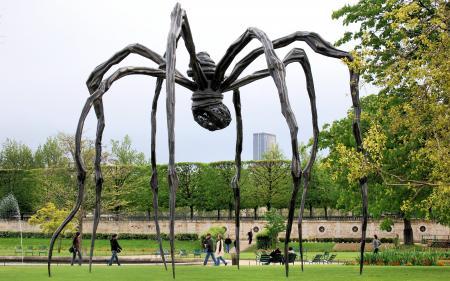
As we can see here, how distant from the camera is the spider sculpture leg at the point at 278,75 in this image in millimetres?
6473

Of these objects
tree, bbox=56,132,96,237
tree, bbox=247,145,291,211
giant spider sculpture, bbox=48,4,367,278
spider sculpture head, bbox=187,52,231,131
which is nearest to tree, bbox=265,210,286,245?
tree, bbox=56,132,96,237

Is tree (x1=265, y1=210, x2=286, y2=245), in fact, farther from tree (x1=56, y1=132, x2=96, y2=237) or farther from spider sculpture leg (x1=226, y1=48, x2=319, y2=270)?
spider sculpture leg (x1=226, y1=48, x2=319, y2=270)

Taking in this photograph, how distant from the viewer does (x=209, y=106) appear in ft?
29.8

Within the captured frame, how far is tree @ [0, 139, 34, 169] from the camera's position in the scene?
3095 inches

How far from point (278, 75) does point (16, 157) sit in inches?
3015

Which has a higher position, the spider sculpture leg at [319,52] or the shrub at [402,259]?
the spider sculpture leg at [319,52]

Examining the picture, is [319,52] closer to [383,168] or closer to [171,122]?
[171,122]

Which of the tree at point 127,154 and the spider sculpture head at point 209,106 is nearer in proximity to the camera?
the spider sculpture head at point 209,106

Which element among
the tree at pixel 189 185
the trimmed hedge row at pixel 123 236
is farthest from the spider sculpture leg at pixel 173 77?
the tree at pixel 189 185

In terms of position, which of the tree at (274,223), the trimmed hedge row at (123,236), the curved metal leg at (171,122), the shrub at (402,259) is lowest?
the trimmed hedge row at (123,236)

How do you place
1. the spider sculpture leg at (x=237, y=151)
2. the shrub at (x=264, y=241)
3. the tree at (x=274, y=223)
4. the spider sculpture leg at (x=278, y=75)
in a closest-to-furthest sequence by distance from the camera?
the spider sculpture leg at (x=278, y=75), the spider sculpture leg at (x=237, y=151), the tree at (x=274, y=223), the shrub at (x=264, y=241)

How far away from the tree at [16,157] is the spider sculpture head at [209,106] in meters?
73.0

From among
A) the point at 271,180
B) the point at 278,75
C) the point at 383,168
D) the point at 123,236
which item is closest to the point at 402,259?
the point at 383,168

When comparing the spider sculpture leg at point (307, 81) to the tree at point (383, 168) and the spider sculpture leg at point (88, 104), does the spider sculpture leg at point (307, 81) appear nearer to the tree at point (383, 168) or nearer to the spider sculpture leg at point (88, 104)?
the spider sculpture leg at point (88, 104)
